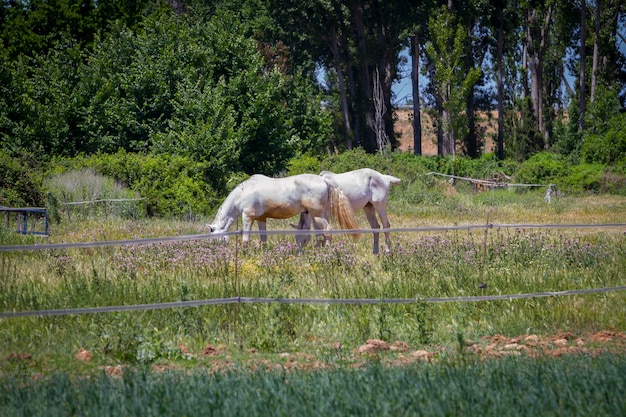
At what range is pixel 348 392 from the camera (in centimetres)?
712

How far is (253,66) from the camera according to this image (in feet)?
128

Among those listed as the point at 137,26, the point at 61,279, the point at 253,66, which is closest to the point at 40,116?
the point at 253,66

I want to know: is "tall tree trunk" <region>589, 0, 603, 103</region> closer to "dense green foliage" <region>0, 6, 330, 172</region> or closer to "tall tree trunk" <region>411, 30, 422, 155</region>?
"tall tree trunk" <region>411, 30, 422, 155</region>

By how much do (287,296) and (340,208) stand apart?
686 centimetres

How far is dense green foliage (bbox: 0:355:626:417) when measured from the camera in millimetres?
6730

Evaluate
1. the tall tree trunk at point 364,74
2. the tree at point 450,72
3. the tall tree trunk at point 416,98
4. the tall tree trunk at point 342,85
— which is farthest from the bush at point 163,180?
the tall tree trunk at point 364,74

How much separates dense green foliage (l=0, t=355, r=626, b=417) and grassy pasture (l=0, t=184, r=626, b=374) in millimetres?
1224

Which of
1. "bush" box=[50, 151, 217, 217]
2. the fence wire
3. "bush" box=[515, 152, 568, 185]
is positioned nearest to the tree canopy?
"bush" box=[50, 151, 217, 217]

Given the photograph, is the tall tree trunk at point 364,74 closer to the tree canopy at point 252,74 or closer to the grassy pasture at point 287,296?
the tree canopy at point 252,74

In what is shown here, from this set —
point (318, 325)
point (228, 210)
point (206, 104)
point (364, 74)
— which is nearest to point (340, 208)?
point (228, 210)

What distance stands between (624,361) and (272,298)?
3995mm

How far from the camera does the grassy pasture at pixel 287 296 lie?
9.71 m

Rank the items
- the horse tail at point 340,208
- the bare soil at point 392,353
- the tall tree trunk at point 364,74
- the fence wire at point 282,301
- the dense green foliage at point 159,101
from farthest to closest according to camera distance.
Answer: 1. the tall tree trunk at point 364,74
2. the dense green foliage at point 159,101
3. the horse tail at point 340,208
4. the fence wire at point 282,301
5. the bare soil at point 392,353

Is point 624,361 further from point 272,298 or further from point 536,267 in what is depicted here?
point 536,267
